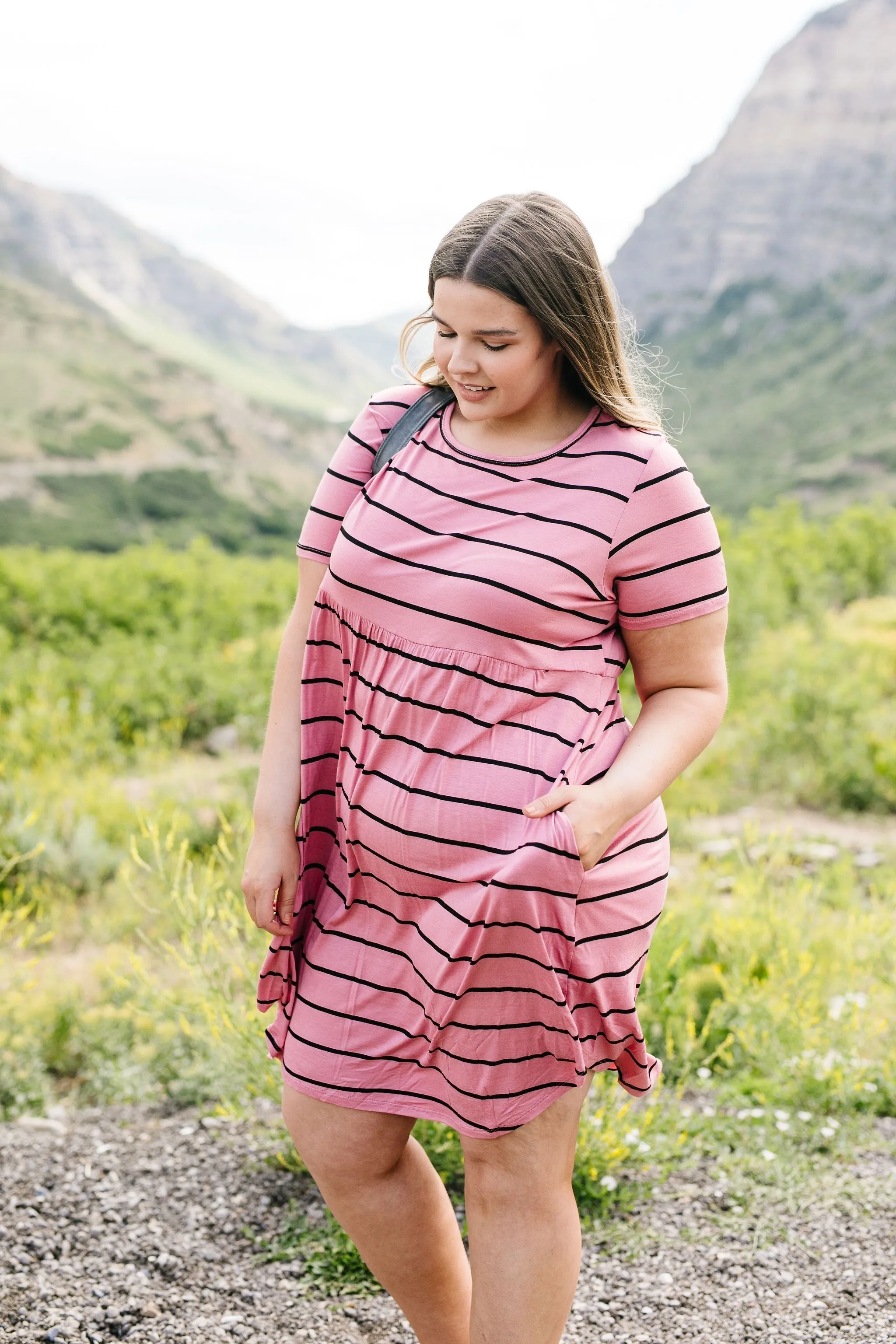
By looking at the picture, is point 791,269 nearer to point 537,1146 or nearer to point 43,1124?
point 43,1124

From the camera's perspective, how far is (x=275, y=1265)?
228cm

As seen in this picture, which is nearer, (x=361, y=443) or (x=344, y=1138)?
(x=344, y=1138)

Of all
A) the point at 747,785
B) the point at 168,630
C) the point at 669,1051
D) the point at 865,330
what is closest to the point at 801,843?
the point at 747,785

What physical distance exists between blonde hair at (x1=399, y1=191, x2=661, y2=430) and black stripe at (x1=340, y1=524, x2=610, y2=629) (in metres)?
0.30

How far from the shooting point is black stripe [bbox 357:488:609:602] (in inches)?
58.3

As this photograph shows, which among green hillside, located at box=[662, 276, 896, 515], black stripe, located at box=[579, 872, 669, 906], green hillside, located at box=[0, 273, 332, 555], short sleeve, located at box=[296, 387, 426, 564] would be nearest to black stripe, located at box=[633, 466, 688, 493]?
short sleeve, located at box=[296, 387, 426, 564]

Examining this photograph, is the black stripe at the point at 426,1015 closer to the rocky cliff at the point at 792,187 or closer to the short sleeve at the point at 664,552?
the short sleeve at the point at 664,552

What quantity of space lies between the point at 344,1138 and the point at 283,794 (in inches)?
20.7

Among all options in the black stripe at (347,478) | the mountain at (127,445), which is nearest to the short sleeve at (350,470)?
the black stripe at (347,478)

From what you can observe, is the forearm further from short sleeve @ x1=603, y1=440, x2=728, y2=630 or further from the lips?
the lips

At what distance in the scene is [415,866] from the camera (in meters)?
1.54

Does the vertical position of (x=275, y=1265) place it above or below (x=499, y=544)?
below

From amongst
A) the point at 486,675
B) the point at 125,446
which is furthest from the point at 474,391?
the point at 125,446

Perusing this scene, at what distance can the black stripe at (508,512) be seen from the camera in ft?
4.91
